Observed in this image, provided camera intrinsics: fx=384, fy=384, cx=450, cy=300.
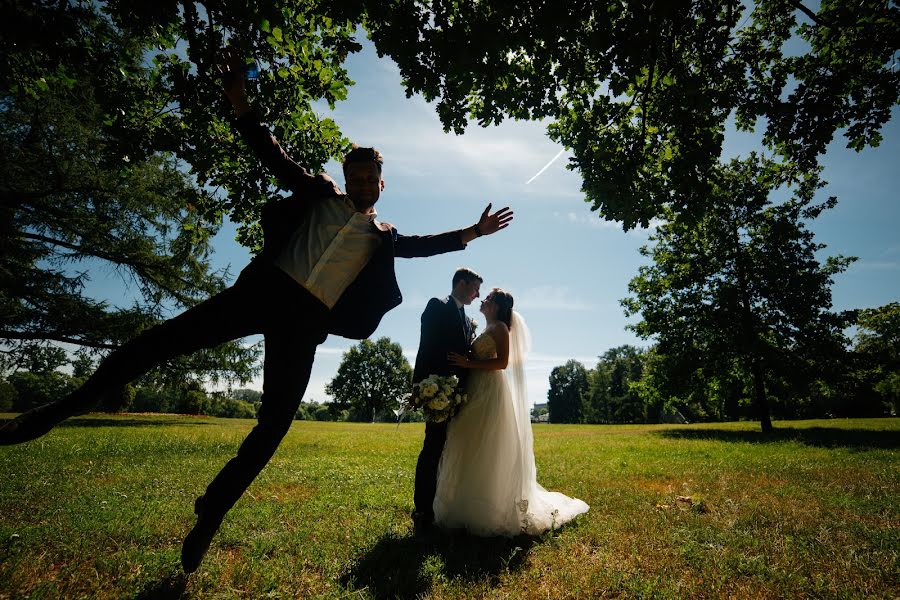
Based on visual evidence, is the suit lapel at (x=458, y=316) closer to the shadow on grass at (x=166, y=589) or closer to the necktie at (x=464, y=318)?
the necktie at (x=464, y=318)

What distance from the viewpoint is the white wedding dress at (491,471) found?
4664mm

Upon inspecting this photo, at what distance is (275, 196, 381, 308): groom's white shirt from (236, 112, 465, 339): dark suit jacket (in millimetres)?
63

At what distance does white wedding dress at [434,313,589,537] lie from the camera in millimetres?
4664

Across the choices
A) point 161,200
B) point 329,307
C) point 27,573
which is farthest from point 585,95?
point 161,200

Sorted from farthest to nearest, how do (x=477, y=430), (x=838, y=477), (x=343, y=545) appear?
1. (x=838, y=477)
2. (x=477, y=430)
3. (x=343, y=545)

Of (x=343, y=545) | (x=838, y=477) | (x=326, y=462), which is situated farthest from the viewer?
(x=326, y=462)

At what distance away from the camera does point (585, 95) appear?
5.92 m

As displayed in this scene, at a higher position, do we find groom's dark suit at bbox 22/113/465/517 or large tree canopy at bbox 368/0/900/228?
large tree canopy at bbox 368/0/900/228

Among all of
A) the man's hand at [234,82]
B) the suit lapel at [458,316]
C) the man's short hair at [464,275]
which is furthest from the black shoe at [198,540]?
the man's short hair at [464,275]

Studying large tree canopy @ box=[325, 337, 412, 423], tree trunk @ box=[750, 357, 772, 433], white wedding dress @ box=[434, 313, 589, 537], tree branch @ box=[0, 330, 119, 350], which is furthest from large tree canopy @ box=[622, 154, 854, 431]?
large tree canopy @ box=[325, 337, 412, 423]

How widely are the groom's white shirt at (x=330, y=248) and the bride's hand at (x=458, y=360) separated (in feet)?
7.57

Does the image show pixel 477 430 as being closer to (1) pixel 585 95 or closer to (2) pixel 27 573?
(2) pixel 27 573

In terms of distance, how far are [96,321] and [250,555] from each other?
21230mm

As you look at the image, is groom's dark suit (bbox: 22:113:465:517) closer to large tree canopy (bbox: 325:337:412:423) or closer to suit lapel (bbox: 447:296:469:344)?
suit lapel (bbox: 447:296:469:344)
